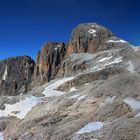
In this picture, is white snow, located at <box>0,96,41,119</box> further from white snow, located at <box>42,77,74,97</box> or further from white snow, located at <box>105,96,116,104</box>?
white snow, located at <box>105,96,116,104</box>

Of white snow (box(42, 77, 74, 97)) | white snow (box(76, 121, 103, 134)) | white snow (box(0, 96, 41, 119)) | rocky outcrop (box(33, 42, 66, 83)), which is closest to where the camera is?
white snow (box(76, 121, 103, 134))

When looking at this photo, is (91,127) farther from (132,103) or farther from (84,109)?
(84,109)

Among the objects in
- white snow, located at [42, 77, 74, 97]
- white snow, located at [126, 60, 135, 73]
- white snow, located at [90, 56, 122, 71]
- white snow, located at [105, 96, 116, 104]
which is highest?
white snow, located at [90, 56, 122, 71]

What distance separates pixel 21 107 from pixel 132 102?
890 inches

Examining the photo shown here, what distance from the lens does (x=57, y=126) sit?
36875mm

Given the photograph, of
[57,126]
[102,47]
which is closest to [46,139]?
[57,126]

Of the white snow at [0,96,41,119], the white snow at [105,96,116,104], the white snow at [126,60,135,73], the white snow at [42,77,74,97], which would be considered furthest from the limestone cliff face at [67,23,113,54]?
the white snow at [105,96,116,104]

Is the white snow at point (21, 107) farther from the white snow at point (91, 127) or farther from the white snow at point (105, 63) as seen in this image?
the white snow at point (105, 63)

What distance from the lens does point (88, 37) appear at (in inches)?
5778

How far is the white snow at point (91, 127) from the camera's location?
33181 mm

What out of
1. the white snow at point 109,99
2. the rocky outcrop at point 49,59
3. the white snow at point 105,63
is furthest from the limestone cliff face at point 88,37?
the white snow at point 109,99

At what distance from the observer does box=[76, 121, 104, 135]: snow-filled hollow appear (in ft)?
109

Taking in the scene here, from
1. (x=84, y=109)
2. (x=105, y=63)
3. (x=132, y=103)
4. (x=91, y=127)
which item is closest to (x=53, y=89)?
(x=105, y=63)

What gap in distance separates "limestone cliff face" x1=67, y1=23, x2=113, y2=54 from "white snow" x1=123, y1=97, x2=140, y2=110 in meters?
92.0
